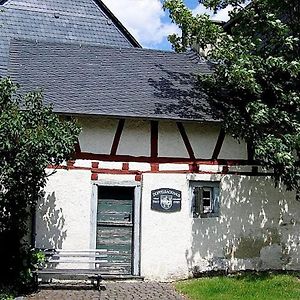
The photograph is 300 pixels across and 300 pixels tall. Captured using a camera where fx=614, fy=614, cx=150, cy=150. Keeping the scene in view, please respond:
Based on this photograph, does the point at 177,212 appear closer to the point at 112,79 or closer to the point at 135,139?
the point at 135,139

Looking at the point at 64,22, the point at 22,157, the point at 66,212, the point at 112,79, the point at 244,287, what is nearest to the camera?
the point at 22,157

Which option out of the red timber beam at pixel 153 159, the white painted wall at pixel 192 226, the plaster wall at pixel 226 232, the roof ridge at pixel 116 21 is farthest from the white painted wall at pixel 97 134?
the roof ridge at pixel 116 21

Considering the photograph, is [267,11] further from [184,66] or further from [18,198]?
[18,198]

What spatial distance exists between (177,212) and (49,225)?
8.68 feet

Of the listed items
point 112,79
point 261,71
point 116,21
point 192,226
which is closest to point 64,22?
point 116,21

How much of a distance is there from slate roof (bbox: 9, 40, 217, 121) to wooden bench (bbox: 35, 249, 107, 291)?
280cm

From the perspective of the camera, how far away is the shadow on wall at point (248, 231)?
42.4ft

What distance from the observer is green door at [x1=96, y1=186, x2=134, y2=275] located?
12758 millimetres

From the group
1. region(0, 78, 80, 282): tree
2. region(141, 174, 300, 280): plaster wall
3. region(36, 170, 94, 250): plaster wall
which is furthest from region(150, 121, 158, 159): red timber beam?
region(0, 78, 80, 282): tree

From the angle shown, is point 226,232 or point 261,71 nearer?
point 261,71

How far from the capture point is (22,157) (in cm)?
1022

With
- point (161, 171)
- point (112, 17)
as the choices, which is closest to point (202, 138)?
point (161, 171)

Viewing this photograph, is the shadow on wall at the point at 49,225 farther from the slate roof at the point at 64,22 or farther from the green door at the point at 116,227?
the slate roof at the point at 64,22

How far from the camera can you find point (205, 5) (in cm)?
1324
